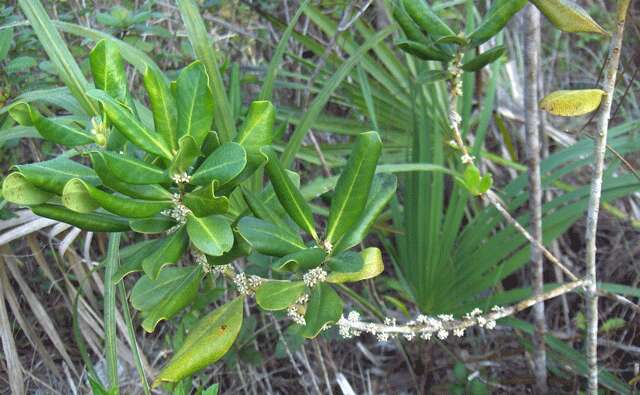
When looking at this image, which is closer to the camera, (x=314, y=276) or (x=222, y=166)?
(x=222, y=166)

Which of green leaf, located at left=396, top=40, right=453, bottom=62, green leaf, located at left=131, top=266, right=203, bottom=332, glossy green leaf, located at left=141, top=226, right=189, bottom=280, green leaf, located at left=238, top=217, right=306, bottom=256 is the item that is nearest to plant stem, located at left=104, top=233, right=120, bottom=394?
Answer: green leaf, located at left=131, top=266, right=203, bottom=332

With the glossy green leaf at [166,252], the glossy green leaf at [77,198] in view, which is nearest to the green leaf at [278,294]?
the glossy green leaf at [166,252]

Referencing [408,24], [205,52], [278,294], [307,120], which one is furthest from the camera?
[307,120]

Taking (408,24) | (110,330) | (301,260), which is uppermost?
(408,24)

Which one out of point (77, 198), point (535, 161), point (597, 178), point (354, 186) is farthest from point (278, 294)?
point (535, 161)

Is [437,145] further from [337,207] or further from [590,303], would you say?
[337,207]

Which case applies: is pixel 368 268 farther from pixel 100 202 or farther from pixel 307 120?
pixel 307 120

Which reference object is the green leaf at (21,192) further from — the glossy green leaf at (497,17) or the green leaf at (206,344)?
the glossy green leaf at (497,17)
